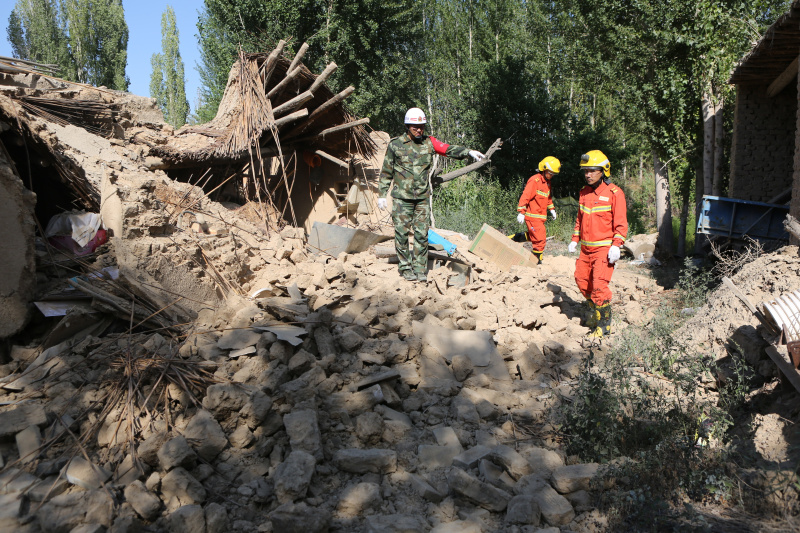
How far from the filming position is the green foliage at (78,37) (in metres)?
26.1

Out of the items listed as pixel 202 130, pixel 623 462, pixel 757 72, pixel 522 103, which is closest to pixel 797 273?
pixel 623 462

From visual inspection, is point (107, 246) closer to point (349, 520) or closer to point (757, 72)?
point (349, 520)

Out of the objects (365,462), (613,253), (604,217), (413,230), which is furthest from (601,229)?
(365,462)

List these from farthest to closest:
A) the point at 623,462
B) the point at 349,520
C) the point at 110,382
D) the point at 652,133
→ the point at 652,133 → the point at 110,382 → the point at 623,462 → the point at 349,520

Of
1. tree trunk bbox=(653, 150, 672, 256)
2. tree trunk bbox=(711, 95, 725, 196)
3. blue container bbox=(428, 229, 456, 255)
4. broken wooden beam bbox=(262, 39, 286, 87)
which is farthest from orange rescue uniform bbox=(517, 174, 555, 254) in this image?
tree trunk bbox=(653, 150, 672, 256)

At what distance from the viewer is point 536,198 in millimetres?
8531

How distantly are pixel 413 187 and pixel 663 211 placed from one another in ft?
27.7

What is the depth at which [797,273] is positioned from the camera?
15.1ft

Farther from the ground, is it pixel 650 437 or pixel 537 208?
pixel 537 208

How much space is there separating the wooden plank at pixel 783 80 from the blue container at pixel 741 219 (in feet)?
5.61

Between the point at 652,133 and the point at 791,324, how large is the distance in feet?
29.9

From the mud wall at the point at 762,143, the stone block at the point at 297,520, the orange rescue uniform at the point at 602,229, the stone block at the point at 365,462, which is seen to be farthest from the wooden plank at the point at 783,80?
the stone block at the point at 297,520

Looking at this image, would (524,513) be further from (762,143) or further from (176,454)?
(762,143)

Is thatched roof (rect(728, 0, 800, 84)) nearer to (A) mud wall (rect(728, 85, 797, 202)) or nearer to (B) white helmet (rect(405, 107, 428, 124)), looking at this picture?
(A) mud wall (rect(728, 85, 797, 202))
